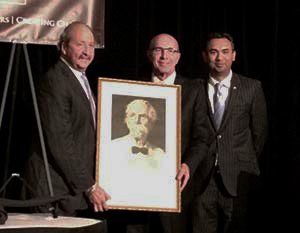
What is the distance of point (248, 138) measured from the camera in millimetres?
4148

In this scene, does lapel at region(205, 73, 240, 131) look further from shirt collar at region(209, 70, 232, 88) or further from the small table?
the small table

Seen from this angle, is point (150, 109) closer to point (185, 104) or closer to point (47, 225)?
point (185, 104)

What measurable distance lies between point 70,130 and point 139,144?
15.7 inches

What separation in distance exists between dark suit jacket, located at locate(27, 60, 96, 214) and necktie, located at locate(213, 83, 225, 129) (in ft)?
2.76

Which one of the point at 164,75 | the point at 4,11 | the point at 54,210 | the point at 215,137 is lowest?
the point at 54,210

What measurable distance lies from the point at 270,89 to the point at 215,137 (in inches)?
45.7

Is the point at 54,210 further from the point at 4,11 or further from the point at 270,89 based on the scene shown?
the point at 270,89

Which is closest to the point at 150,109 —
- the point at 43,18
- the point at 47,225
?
the point at 43,18

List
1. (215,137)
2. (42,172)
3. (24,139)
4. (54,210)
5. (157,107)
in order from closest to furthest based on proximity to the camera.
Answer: (54,210)
(42,172)
(157,107)
(215,137)
(24,139)

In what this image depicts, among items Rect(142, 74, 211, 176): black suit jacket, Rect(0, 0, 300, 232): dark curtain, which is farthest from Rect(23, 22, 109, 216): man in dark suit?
Rect(0, 0, 300, 232): dark curtain

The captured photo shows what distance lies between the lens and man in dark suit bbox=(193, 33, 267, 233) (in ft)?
13.4

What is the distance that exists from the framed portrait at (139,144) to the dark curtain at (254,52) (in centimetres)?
112

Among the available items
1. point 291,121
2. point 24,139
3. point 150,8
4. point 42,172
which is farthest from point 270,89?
point 42,172

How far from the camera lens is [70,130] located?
347cm
